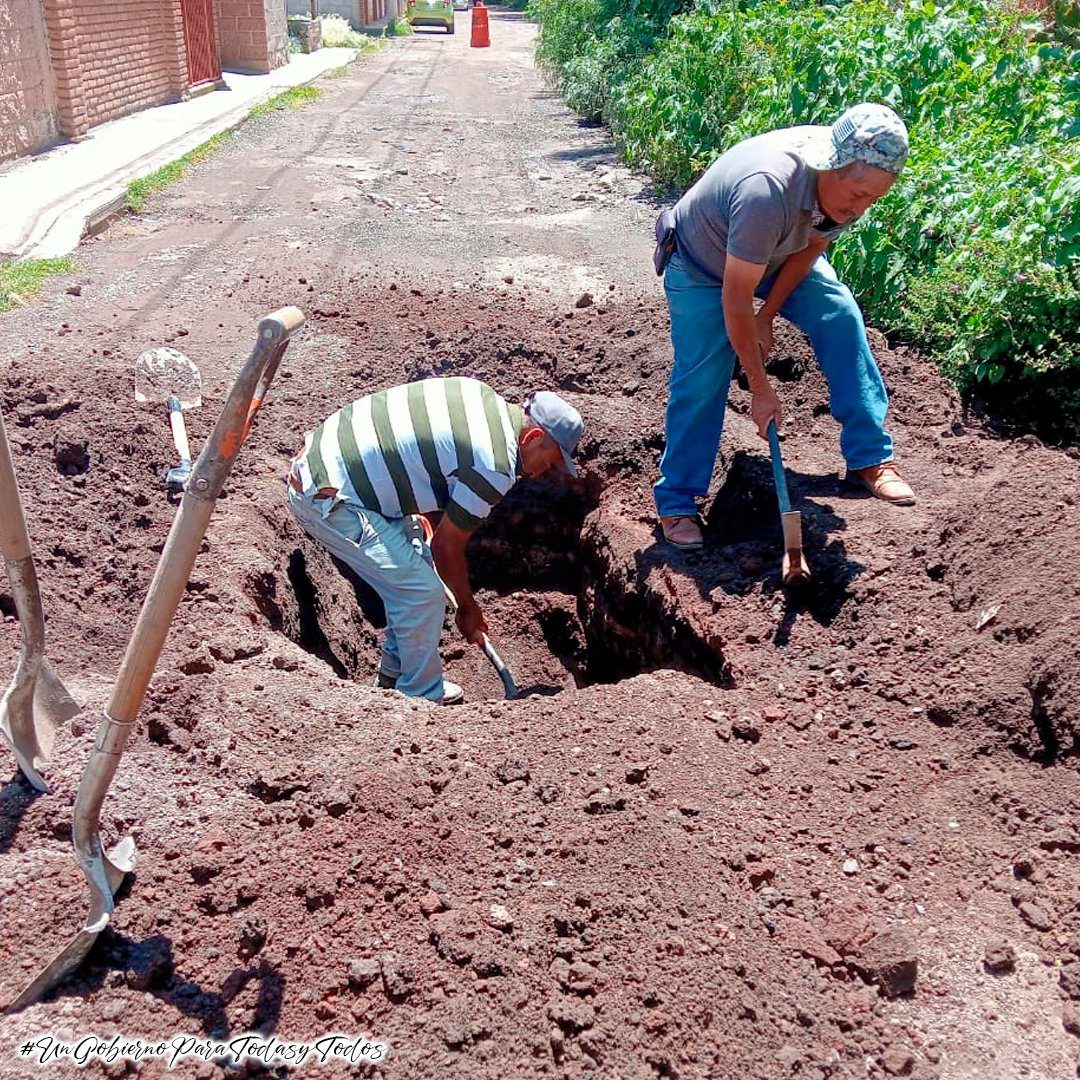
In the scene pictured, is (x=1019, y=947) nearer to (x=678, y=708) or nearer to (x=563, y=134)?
(x=678, y=708)

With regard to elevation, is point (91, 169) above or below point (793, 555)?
above

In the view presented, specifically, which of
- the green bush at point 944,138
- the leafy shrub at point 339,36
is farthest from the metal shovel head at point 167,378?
the leafy shrub at point 339,36

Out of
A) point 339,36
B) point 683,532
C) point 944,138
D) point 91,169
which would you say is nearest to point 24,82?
point 91,169

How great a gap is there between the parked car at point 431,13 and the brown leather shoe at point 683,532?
34.0 meters

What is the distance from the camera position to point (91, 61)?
11.9 m

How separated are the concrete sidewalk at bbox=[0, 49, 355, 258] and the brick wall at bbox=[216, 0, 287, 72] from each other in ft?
10.2

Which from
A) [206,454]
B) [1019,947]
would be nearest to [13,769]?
[206,454]

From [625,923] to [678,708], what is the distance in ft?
2.78

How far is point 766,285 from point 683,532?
105 centimetres

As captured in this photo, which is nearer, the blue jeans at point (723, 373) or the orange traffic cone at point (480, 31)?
the blue jeans at point (723, 373)

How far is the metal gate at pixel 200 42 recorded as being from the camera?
16.2 m

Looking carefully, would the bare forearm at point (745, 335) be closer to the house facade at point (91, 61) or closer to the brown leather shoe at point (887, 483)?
the brown leather shoe at point (887, 483)

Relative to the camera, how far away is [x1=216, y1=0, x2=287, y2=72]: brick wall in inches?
721

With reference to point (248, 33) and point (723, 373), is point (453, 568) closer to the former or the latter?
point (723, 373)
